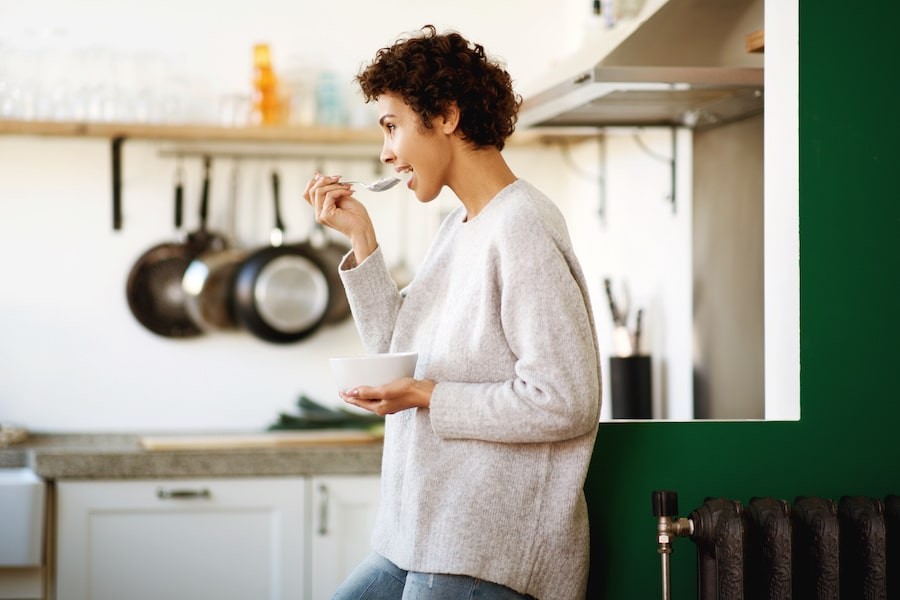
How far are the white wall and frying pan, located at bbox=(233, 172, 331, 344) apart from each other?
0.32ft

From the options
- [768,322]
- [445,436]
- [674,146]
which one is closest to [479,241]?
[445,436]

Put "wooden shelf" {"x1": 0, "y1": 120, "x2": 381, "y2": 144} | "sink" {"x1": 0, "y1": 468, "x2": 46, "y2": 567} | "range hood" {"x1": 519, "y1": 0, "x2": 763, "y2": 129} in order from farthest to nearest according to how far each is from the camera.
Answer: "wooden shelf" {"x1": 0, "y1": 120, "x2": 381, "y2": 144} → "sink" {"x1": 0, "y1": 468, "x2": 46, "y2": 567} → "range hood" {"x1": 519, "y1": 0, "x2": 763, "y2": 129}

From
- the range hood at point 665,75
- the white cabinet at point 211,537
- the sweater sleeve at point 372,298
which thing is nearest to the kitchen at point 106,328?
the white cabinet at point 211,537

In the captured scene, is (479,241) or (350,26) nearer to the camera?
(479,241)

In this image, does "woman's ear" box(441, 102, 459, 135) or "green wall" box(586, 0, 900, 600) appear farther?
"green wall" box(586, 0, 900, 600)

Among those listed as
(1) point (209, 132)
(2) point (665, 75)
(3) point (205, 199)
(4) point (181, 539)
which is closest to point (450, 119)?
(2) point (665, 75)

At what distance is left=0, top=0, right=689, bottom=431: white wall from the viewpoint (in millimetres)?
3180

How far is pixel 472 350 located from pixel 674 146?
153 centimetres

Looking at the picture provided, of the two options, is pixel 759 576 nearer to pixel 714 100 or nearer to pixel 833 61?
pixel 833 61

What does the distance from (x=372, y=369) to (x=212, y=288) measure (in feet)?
6.41

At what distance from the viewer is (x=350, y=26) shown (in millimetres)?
3303

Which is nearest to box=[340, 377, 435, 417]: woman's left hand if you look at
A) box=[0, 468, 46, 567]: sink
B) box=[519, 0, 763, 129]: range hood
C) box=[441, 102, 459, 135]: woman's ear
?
box=[441, 102, 459, 135]: woman's ear

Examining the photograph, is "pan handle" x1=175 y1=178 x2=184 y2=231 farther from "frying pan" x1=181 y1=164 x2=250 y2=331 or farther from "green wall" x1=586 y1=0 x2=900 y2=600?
"green wall" x1=586 y1=0 x2=900 y2=600

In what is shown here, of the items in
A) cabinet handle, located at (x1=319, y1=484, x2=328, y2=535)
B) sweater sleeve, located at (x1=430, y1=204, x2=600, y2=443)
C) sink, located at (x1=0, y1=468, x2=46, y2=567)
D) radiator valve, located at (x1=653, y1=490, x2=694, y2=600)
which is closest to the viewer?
sweater sleeve, located at (x1=430, y1=204, x2=600, y2=443)
